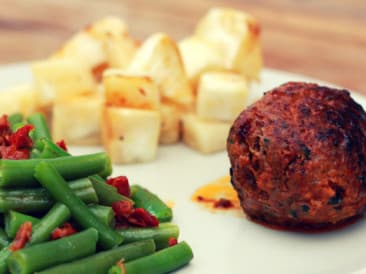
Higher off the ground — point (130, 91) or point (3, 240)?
point (130, 91)

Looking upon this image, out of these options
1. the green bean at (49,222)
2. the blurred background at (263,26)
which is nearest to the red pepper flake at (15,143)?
the green bean at (49,222)

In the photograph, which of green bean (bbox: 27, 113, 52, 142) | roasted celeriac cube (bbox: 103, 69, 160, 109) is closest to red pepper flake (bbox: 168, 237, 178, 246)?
green bean (bbox: 27, 113, 52, 142)

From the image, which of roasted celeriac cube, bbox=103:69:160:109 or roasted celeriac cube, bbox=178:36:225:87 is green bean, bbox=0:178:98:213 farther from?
roasted celeriac cube, bbox=178:36:225:87

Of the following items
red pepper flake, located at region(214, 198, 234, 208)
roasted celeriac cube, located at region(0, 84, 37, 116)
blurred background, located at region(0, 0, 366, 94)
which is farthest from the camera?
blurred background, located at region(0, 0, 366, 94)

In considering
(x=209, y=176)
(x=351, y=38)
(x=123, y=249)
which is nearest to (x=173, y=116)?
(x=209, y=176)

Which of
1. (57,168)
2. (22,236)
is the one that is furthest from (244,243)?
(22,236)

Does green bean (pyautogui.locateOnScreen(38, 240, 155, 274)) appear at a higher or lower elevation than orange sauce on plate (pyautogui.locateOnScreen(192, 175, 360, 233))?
higher

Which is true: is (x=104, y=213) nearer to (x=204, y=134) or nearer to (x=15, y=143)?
(x=15, y=143)

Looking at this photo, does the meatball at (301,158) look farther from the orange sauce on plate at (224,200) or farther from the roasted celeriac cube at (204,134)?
the roasted celeriac cube at (204,134)
